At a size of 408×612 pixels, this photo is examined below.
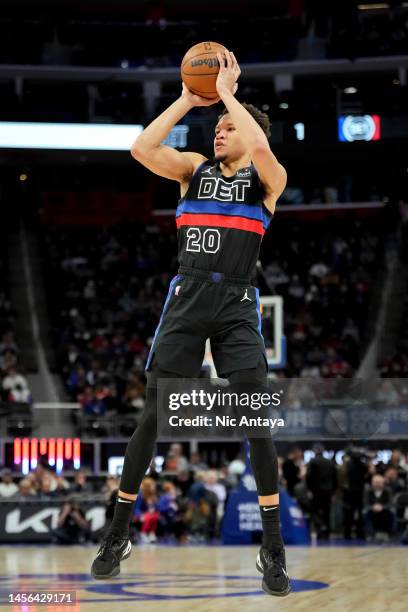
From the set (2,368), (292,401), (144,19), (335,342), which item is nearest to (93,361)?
(2,368)

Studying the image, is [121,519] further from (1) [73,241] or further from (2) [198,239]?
(1) [73,241]

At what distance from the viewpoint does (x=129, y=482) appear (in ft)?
19.2

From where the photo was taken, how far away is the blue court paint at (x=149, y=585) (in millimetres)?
8062

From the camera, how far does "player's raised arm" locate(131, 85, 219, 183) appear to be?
5773 mm

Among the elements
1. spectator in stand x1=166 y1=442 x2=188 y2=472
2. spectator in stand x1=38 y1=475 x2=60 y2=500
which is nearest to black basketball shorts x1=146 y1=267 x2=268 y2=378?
spectator in stand x1=38 y1=475 x2=60 y2=500

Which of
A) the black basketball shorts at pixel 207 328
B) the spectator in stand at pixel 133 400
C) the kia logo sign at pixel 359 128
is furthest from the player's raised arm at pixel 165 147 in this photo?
→ the kia logo sign at pixel 359 128

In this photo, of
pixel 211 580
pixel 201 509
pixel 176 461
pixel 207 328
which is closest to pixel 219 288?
pixel 207 328

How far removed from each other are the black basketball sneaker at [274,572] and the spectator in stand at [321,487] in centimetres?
1135

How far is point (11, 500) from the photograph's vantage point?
666 inches

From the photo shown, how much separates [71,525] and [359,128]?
40.4 feet

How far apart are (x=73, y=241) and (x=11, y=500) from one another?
14.1m

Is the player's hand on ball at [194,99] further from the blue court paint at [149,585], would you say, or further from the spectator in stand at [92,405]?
the spectator in stand at [92,405]

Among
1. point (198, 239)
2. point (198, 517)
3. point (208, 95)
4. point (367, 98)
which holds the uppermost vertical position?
point (367, 98)

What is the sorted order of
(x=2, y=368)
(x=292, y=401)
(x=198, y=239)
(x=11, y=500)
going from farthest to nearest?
(x=2, y=368) → (x=11, y=500) → (x=292, y=401) → (x=198, y=239)
